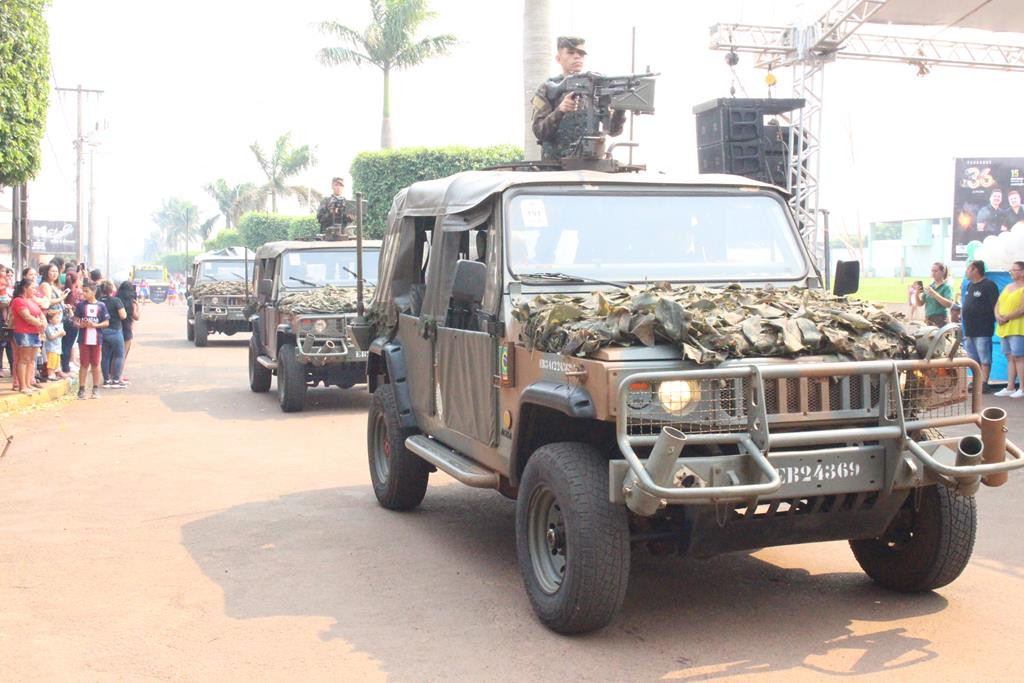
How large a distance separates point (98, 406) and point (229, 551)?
8578 millimetres

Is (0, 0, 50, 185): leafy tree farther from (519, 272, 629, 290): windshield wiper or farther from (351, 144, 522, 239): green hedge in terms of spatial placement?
(351, 144, 522, 239): green hedge

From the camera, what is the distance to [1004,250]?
14.2 meters

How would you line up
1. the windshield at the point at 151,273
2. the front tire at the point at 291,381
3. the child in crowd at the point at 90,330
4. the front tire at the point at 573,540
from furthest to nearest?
1. the windshield at the point at 151,273
2. the child in crowd at the point at 90,330
3. the front tire at the point at 291,381
4. the front tire at the point at 573,540

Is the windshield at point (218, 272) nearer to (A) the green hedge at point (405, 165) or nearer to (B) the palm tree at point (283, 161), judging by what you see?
(A) the green hedge at point (405, 165)

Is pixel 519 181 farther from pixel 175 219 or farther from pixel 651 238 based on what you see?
pixel 175 219

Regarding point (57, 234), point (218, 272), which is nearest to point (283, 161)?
point (57, 234)

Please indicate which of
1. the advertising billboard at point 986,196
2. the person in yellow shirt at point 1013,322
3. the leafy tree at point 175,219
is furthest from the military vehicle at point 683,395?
the leafy tree at point 175,219

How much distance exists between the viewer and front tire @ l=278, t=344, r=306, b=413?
13.5 metres

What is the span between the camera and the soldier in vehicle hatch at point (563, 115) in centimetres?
809

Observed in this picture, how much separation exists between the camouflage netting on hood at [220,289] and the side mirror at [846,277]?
20.9 meters

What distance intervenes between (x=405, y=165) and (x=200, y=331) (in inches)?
317

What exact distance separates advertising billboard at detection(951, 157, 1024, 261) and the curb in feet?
60.3

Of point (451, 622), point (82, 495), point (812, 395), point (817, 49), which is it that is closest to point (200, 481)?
point (82, 495)

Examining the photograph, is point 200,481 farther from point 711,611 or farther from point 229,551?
point 711,611
